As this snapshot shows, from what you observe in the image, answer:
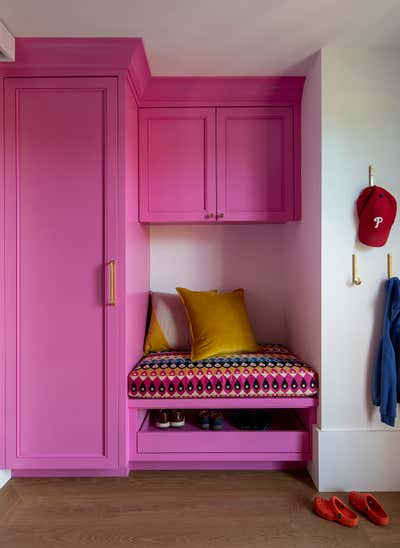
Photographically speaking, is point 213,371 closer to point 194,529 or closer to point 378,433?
point 194,529

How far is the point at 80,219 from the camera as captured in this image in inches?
85.9

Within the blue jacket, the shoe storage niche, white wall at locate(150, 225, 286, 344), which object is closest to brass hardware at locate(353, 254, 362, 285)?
the blue jacket

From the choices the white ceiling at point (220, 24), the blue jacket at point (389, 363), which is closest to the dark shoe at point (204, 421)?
the blue jacket at point (389, 363)

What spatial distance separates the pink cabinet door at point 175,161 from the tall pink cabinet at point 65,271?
0.39 meters

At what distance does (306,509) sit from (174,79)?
2504 mm

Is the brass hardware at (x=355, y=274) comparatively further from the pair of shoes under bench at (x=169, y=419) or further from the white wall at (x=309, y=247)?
the pair of shoes under bench at (x=169, y=419)

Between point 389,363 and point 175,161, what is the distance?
171cm

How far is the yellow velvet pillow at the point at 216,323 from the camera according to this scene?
2504 millimetres

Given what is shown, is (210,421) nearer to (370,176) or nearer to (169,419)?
(169,419)

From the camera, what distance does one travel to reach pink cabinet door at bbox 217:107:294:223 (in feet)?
8.45

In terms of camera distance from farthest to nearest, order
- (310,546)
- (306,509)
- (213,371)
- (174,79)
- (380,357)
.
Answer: (174,79) → (213,371) → (380,357) → (306,509) → (310,546)

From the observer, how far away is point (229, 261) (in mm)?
2969

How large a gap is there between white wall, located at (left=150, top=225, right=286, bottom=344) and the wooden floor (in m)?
1.10

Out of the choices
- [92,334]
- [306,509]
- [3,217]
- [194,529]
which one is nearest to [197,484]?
[194,529]
